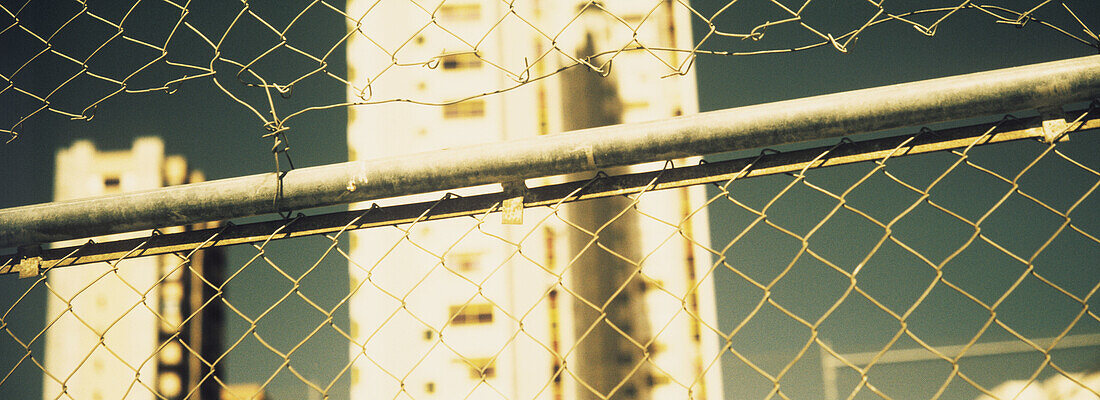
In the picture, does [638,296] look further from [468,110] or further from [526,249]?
[468,110]

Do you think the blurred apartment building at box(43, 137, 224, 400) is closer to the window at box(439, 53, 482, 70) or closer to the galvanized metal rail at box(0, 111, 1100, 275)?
the galvanized metal rail at box(0, 111, 1100, 275)

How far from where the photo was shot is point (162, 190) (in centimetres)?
101

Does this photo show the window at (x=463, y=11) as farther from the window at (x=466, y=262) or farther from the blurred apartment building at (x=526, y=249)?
the window at (x=466, y=262)

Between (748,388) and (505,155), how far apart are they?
9.87ft

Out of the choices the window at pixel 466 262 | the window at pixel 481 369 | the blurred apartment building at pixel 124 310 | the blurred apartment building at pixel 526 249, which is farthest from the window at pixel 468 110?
the blurred apartment building at pixel 124 310

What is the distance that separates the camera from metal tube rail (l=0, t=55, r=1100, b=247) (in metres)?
0.88

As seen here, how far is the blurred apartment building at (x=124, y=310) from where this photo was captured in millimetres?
2049

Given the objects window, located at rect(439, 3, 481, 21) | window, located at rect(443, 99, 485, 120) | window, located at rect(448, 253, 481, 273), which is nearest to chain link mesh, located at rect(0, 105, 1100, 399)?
window, located at rect(448, 253, 481, 273)

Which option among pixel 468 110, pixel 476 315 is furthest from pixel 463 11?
pixel 476 315

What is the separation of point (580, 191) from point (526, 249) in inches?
13.6

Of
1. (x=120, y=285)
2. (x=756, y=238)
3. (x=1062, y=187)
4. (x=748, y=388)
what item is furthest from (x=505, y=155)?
(x=1062, y=187)

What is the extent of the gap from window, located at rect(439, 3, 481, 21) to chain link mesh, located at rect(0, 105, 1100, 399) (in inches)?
18.7

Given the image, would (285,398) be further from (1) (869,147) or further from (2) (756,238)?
(1) (869,147)

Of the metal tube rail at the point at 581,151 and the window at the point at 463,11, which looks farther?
the window at the point at 463,11
